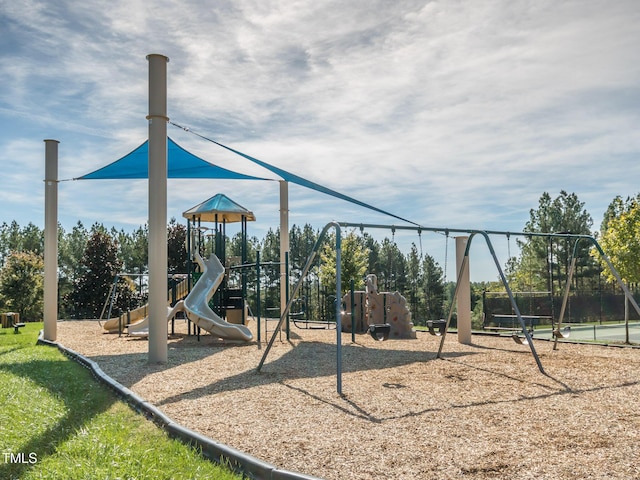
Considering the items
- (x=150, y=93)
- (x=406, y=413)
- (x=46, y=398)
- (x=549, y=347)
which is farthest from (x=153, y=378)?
(x=549, y=347)

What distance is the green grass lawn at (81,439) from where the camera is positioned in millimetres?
3709

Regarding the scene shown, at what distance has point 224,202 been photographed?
15914 mm

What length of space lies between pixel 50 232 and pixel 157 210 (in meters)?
4.70

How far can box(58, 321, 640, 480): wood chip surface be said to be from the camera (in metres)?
3.97

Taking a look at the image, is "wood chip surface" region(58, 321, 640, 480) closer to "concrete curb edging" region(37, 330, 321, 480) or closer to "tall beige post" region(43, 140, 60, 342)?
"concrete curb edging" region(37, 330, 321, 480)

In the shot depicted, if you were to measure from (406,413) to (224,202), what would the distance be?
11.4m

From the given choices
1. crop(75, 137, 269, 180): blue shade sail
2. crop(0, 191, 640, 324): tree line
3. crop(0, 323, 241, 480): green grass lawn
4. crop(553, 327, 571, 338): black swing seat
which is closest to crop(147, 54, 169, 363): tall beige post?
crop(0, 323, 241, 480): green grass lawn

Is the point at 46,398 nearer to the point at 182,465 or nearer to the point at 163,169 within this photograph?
the point at 182,465

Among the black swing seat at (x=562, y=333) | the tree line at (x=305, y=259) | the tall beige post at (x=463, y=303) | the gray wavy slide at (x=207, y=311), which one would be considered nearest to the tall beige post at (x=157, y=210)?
the gray wavy slide at (x=207, y=311)

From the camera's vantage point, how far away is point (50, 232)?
12.6m

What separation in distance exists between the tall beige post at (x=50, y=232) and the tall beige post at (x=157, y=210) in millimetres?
4463

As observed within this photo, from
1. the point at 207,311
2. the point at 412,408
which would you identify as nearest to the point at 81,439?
the point at 412,408

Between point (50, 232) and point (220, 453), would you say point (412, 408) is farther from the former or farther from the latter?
point (50, 232)

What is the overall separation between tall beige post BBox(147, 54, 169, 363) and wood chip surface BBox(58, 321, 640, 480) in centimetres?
57
